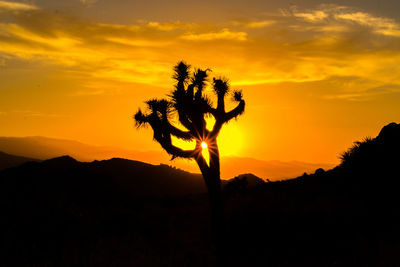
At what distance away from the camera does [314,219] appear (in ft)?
56.9

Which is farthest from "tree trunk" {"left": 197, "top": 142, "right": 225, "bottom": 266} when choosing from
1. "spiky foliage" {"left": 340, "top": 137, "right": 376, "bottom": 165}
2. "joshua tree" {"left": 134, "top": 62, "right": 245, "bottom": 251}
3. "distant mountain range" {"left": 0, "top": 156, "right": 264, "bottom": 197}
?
"distant mountain range" {"left": 0, "top": 156, "right": 264, "bottom": 197}

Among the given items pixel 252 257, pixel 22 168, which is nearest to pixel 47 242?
pixel 252 257

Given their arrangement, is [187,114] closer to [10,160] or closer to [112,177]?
[112,177]

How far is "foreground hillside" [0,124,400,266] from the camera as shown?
47.1ft

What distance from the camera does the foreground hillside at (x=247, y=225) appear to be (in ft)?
47.1

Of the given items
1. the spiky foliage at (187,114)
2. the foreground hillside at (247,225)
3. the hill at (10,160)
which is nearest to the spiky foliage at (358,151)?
the foreground hillside at (247,225)

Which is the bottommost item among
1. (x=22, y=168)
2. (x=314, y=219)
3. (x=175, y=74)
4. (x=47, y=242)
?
(x=47, y=242)

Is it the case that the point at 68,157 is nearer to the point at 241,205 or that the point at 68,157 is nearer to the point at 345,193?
the point at 241,205

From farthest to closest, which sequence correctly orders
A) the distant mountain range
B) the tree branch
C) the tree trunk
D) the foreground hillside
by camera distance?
the distant mountain range, the tree branch, the tree trunk, the foreground hillside

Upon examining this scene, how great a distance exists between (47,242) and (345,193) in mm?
15330

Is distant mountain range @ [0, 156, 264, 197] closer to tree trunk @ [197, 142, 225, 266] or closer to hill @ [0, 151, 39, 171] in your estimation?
tree trunk @ [197, 142, 225, 266]

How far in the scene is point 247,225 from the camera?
1761cm

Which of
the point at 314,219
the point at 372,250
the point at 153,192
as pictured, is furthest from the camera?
the point at 153,192

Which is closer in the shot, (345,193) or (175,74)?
(175,74)
